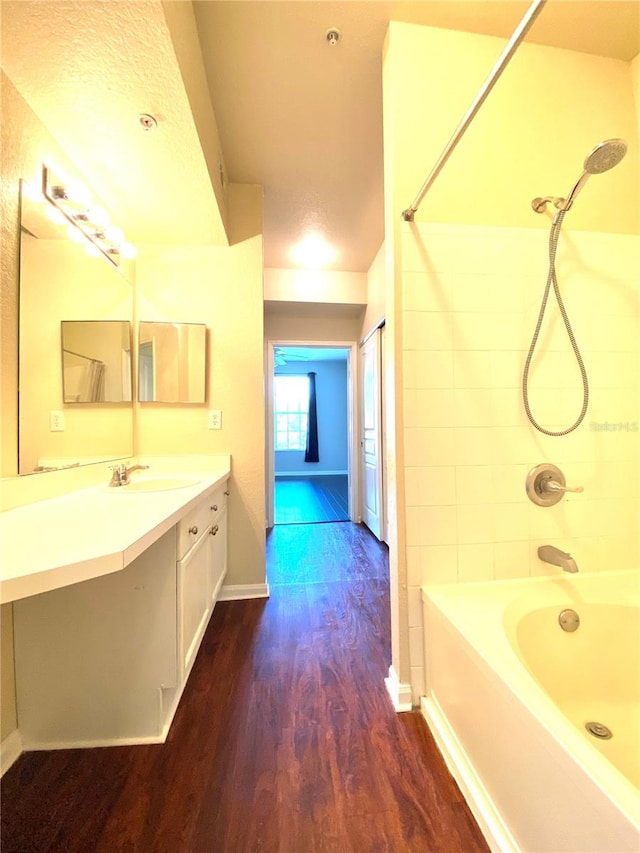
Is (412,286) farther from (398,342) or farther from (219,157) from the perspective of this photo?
(219,157)

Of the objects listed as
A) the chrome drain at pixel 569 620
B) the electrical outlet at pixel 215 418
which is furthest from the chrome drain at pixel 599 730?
the electrical outlet at pixel 215 418

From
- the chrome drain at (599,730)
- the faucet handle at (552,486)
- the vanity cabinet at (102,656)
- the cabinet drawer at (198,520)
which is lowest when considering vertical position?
the chrome drain at (599,730)

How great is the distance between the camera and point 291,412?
6746 millimetres

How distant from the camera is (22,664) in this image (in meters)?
0.99

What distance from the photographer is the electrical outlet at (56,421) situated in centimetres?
122

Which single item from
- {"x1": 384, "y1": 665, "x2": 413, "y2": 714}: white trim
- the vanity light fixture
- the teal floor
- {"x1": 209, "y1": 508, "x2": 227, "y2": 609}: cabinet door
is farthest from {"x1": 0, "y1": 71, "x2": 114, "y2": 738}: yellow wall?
the teal floor

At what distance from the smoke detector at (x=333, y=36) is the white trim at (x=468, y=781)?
8.29ft

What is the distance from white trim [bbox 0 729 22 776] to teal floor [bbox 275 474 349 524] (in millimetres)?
2646

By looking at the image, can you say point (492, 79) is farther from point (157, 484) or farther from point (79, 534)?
point (157, 484)

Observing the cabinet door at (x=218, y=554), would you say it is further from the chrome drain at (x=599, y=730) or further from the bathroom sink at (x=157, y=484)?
the chrome drain at (x=599, y=730)

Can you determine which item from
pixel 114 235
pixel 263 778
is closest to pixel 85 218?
pixel 114 235

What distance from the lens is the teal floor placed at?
376cm

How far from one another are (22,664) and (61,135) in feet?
6.17

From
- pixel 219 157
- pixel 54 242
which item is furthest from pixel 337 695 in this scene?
pixel 219 157
